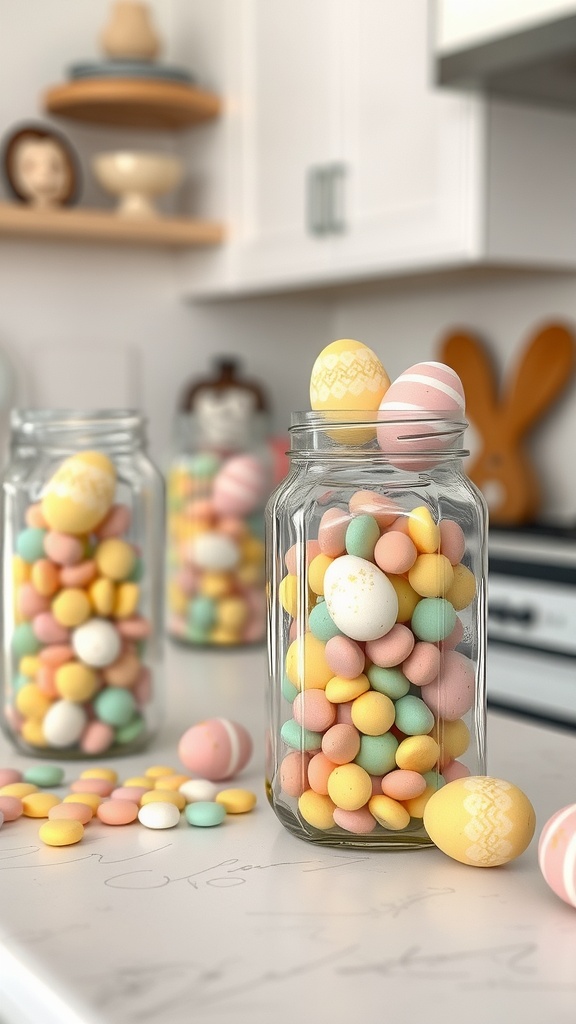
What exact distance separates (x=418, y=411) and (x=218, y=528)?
907 mm

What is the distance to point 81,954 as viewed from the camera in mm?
573

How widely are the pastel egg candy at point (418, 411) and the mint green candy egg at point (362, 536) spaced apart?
49 millimetres

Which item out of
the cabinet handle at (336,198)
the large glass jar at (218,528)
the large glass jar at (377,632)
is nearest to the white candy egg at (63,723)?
the large glass jar at (377,632)

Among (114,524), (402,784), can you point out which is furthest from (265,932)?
(114,524)

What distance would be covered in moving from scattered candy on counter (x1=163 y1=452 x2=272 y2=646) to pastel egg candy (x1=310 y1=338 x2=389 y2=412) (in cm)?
82

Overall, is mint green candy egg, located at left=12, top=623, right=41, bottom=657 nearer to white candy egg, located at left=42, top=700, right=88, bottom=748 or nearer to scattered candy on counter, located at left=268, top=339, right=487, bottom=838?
white candy egg, located at left=42, top=700, right=88, bottom=748

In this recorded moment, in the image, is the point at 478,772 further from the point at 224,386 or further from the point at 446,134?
the point at 224,386

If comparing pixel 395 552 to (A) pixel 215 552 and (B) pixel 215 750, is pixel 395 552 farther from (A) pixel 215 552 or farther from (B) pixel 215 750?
(A) pixel 215 552

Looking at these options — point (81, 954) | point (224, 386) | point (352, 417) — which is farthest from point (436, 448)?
point (224, 386)

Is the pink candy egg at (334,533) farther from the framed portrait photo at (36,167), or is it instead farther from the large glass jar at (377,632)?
the framed portrait photo at (36,167)

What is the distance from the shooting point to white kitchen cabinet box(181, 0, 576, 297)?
193cm

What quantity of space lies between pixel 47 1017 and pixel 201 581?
41.7 inches

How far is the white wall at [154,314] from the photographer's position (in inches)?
95.0

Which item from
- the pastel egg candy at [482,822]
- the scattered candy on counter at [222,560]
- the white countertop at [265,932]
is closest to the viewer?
the white countertop at [265,932]
